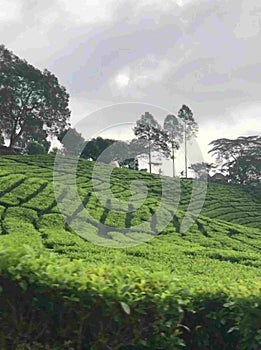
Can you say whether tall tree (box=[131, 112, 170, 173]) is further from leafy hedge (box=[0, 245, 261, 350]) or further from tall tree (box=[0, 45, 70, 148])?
leafy hedge (box=[0, 245, 261, 350])

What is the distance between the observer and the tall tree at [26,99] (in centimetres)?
2375

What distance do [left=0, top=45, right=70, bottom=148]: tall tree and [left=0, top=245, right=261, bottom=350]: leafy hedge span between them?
22.2 meters

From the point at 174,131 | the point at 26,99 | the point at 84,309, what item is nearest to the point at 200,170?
the point at 26,99

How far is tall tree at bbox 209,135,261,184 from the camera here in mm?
27256

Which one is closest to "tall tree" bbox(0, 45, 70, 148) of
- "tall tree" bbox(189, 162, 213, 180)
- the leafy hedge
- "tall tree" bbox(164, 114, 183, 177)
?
"tall tree" bbox(189, 162, 213, 180)

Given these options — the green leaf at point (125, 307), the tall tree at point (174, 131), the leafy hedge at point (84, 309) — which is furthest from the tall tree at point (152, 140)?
the green leaf at point (125, 307)

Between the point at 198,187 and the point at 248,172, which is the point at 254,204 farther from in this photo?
the point at 248,172

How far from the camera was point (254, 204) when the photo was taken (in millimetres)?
20438

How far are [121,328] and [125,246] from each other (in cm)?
743

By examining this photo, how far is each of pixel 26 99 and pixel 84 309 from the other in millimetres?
22762

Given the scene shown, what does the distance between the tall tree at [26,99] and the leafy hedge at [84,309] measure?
72.9 ft

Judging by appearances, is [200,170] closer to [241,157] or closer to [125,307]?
[241,157]

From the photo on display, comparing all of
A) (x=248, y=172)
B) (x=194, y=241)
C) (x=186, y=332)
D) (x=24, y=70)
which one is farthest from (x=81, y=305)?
(x=248, y=172)

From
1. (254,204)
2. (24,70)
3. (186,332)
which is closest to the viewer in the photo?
(186,332)
